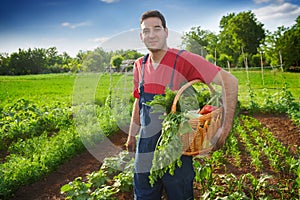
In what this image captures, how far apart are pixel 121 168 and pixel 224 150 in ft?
5.13

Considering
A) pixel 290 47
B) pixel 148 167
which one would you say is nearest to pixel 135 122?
pixel 148 167

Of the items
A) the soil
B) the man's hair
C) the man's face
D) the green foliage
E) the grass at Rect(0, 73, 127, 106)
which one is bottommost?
the soil

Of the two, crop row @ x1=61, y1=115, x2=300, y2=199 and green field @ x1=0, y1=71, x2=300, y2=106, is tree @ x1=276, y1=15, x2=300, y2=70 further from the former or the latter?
crop row @ x1=61, y1=115, x2=300, y2=199

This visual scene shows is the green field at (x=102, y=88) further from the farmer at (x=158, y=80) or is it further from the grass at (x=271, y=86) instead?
the farmer at (x=158, y=80)

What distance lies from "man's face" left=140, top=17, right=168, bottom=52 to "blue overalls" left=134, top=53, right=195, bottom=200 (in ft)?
0.59

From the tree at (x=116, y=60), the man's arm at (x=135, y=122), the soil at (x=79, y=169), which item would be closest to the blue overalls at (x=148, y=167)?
the man's arm at (x=135, y=122)

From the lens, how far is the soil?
3322 mm

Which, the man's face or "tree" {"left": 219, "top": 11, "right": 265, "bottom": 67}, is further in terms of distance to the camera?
"tree" {"left": 219, "top": 11, "right": 265, "bottom": 67}

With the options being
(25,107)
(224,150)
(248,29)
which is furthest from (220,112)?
(248,29)

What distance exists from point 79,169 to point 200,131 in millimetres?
2771

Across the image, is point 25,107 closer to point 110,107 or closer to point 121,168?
point 110,107

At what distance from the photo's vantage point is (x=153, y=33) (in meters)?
1.86

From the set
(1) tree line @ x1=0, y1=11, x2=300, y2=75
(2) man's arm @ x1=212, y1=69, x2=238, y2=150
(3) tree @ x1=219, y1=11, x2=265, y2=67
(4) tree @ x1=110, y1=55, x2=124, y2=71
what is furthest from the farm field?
(3) tree @ x1=219, y1=11, x2=265, y2=67

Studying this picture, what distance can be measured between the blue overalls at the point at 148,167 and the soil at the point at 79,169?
1.01 meters
